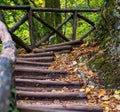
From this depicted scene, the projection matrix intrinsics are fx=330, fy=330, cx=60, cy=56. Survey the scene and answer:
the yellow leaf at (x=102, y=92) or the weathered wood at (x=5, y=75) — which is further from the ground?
the weathered wood at (x=5, y=75)

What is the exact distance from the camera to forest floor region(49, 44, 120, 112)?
507cm

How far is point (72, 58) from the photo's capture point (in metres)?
7.14

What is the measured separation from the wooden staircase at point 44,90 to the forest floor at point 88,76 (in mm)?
138

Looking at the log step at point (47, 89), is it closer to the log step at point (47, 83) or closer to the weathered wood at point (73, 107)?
the log step at point (47, 83)

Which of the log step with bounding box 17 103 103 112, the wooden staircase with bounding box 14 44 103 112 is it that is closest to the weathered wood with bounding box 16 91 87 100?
the wooden staircase with bounding box 14 44 103 112

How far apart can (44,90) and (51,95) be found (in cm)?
39

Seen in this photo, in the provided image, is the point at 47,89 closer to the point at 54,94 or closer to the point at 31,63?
the point at 54,94

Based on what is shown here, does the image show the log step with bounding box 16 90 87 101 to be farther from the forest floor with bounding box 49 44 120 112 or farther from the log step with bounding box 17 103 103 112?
the log step with bounding box 17 103 103 112

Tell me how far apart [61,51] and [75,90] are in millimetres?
2556

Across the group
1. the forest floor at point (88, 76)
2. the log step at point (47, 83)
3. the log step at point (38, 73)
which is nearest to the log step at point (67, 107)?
the forest floor at point (88, 76)

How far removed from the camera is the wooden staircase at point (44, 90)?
472 centimetres

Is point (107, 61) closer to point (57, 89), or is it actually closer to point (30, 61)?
point (57, 89)

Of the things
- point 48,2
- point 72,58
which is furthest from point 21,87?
point 48,2

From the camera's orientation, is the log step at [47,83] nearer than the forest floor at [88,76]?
No
